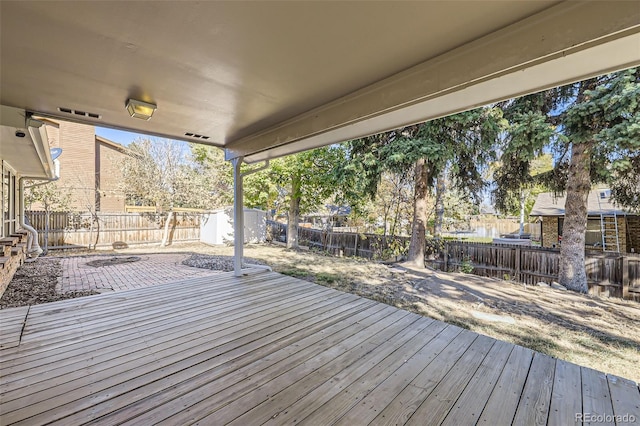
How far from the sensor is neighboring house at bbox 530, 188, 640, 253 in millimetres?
9875

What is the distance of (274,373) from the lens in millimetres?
2072

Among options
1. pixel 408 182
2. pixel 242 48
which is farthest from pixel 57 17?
pixel 408 182

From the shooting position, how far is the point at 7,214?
17.7ft

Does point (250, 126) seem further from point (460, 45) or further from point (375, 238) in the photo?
point (375, 238)

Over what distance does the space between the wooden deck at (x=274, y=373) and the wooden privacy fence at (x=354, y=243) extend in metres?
5.58

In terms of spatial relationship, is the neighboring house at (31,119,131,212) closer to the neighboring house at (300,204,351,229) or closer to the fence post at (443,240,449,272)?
the neighboring house at (300,204,351,229)

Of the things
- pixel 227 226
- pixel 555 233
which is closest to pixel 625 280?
pixel 555 233

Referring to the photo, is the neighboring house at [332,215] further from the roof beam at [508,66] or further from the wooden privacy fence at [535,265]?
the roof beam at [508,66]

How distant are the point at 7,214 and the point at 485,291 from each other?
9636 millimetres

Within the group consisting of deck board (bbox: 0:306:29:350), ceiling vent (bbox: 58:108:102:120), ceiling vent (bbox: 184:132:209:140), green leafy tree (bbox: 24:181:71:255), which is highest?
ceiling vent (bbox: 184:132:209:140)

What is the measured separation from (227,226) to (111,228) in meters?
3.92

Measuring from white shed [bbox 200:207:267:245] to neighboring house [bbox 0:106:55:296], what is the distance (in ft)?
16.0

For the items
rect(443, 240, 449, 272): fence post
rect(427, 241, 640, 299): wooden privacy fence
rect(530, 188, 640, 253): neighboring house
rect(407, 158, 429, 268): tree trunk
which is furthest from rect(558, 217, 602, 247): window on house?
rect(407, 158, 429, 268): tree trunk

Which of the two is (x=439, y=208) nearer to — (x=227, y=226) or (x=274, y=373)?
(x=227, y=226)
